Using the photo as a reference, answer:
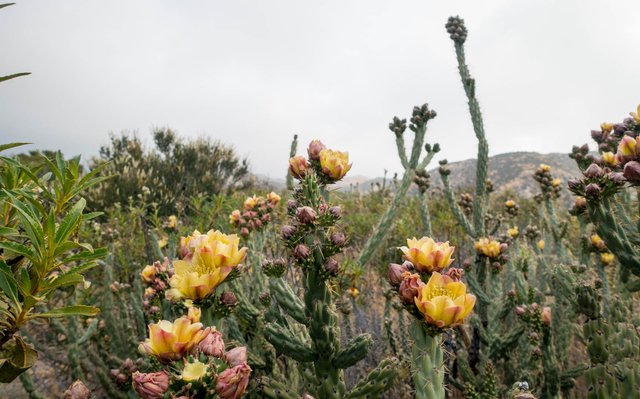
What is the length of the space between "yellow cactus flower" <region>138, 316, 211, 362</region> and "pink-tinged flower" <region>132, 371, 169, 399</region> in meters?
0.09

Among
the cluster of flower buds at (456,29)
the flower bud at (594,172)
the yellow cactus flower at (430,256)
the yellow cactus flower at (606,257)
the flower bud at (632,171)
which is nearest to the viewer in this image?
the yellow cactus flower at (430,256)

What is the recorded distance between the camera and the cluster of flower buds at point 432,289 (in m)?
1.06

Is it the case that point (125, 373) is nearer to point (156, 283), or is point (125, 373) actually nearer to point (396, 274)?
point (156, 283)

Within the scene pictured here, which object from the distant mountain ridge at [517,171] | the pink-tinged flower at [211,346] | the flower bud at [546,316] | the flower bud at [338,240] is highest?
the distant mountain ridge at [517,171]

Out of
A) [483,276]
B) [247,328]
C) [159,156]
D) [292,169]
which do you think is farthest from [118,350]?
[159,156]

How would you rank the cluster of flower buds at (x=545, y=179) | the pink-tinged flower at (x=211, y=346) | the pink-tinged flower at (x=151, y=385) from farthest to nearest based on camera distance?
the cluster of flower buds at (x=545, y=179) < the pink-tinged flower at (x=211, y=346) < the pink-tinged flower at (x=151, y=385)

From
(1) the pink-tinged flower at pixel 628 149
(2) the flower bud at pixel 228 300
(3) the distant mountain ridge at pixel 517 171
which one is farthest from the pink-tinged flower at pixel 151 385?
(3) the distant mountain ridge at pixel 517 171

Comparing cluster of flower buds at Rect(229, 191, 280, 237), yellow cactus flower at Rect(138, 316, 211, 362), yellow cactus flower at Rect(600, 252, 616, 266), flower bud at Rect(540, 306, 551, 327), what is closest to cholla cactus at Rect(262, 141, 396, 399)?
yellow cactus flower at Rect(138, 316, 211, 362)

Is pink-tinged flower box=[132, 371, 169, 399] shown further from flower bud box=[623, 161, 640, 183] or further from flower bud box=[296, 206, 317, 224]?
flower bud box=[623, 161, 640, 183]

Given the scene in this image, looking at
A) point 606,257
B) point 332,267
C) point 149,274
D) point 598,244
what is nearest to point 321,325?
point 332,267

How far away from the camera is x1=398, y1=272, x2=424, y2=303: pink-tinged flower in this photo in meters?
1.11

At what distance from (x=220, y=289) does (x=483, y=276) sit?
259 centimetres

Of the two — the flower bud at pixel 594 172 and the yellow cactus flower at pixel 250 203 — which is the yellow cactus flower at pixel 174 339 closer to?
the flower bud at pixel 594 172

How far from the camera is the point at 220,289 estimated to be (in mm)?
1608
